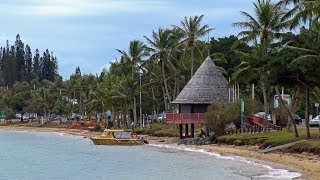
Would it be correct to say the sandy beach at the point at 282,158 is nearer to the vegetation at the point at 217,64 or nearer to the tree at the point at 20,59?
the vegetation at the point at 217,64

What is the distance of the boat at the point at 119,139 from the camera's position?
202 feet

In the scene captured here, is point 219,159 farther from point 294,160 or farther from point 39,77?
point 39,77

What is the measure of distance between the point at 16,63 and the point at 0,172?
131466mm

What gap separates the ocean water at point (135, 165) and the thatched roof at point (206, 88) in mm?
7977

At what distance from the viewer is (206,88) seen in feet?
210

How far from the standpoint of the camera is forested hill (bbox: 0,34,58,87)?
166m

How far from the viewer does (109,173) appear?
123 ft

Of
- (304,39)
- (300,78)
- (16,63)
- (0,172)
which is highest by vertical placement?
(16,63)

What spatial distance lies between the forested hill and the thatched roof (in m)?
108

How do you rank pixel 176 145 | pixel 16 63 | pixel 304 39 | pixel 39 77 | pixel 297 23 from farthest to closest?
pixel 39 77 < pixel 16 63 < pixel 176 145 < pixel 304 39 < pixel 297 23

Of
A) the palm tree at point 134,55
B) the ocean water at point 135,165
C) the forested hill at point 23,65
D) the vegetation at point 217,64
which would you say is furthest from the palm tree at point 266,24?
the forested hill at point 23,65

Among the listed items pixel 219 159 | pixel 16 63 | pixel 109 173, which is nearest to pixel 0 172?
pixel 109 173

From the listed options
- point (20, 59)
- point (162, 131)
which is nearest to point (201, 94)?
point (162, 131)

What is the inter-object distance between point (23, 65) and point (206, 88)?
117 m
